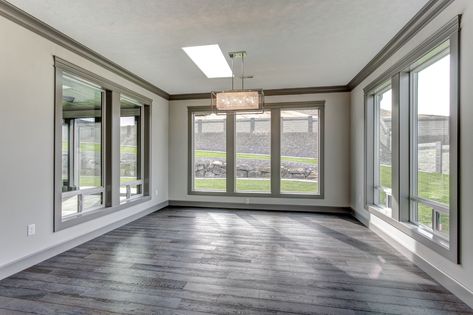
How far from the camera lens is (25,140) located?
293cm

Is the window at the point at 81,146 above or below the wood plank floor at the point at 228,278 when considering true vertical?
above

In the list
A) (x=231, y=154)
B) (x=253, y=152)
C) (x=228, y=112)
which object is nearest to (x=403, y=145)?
(x=228, y=112)

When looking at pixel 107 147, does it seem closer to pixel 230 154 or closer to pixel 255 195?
pixel 230 154

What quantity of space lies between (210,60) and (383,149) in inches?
128

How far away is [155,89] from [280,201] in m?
3.87

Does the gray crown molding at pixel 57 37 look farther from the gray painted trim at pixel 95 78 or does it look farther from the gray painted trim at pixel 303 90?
the gray painted trim at pixel 303 90

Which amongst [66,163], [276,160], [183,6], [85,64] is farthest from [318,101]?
[66,163]

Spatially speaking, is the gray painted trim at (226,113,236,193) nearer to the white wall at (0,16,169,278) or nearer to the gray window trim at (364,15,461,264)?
the gray window trim at (364,15,461,264)

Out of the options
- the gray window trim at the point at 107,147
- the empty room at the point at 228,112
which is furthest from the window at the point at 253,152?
the gray window trim at the point at 107,147

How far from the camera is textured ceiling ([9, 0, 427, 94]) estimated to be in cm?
265

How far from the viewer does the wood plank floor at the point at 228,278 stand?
2.25m

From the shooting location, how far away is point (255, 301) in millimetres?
2322

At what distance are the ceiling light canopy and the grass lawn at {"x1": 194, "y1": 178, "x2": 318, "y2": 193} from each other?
2.61 meters

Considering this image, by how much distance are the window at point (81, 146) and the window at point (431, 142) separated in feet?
15.4
